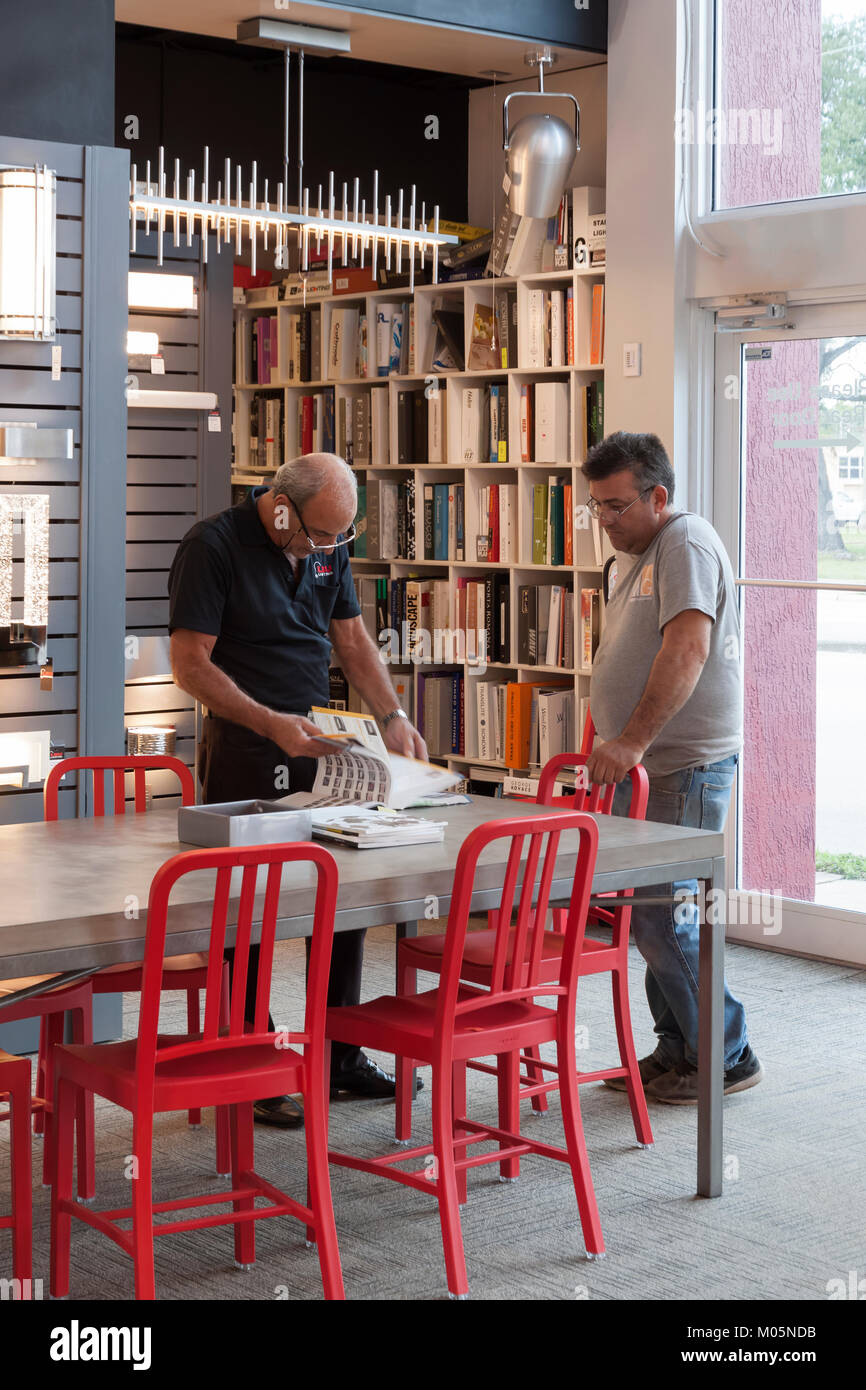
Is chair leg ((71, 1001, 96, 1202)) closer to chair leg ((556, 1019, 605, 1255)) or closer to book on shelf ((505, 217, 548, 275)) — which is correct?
chair leg ((556, 1019, 605, 1255))

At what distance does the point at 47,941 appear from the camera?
108 inches

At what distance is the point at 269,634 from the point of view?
436 cm

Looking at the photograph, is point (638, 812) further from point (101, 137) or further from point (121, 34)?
point (121, 34)

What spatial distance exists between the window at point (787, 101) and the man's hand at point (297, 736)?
3103 millimetres

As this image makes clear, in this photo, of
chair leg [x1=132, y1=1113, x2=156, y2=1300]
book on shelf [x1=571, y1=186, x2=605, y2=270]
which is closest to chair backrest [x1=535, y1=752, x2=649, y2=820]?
chair leg [x1=132, y1=1113, x2=156, y2=1300]

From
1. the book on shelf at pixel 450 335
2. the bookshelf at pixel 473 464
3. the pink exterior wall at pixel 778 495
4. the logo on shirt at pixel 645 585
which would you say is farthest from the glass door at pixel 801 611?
the logo on shirt at pixel 645 585

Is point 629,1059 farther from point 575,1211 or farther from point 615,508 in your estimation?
point 615,508

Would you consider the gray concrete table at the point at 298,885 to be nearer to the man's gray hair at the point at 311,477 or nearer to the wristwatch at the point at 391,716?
the wristwatch at the point at 391,716

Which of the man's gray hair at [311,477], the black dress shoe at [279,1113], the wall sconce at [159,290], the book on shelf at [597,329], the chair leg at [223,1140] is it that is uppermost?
the wall sconce at [159,290]

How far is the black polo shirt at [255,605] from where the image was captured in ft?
13.9

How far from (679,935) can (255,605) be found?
1.43 meters

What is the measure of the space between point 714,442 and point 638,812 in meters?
2.55
